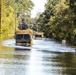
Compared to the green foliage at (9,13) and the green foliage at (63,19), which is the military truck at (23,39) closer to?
the green foliage at (63,19)

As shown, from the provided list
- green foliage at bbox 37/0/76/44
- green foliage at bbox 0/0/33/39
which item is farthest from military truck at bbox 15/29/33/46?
green foliage at bbox 0/0/33/39

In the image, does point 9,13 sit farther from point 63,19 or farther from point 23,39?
point 23,39

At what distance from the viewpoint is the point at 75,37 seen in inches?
2781

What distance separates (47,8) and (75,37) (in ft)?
231

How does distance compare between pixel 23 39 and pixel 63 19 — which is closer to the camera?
pixel 23 39

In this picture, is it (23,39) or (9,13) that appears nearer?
(23,39)

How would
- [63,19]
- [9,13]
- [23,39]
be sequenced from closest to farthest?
Result: [23,39] < [63,19] < [9,13]

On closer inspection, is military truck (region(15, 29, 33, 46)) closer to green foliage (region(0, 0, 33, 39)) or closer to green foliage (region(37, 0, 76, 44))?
green foliage (region(37, 0, 76, 44))

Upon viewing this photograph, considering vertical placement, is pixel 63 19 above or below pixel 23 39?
above

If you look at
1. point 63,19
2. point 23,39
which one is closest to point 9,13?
point 63,19

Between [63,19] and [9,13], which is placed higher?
[9,13]

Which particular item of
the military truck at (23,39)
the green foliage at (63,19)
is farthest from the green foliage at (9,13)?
the military truck at (23,39)

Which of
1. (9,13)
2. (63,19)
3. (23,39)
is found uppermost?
(9,13)

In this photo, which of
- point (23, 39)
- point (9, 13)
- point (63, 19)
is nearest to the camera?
point (23, 39)
